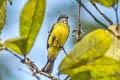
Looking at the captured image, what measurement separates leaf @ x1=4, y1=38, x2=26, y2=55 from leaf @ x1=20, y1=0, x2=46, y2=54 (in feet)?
0.06

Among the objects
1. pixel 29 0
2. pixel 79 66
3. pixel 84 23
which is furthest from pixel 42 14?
pixel 84 23

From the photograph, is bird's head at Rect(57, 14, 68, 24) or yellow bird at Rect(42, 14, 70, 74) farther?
bird's head at Rect(57, 14, 68, 24)

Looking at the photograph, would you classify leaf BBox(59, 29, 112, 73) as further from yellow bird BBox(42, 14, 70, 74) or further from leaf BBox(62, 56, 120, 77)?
yellow bird BBox(42, 14, 70, 74)

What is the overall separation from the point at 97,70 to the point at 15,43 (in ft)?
0.63

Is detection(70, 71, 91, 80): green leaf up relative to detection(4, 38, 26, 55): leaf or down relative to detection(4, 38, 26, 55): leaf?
down

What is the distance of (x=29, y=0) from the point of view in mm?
764

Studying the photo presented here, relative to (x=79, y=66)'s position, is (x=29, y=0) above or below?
above

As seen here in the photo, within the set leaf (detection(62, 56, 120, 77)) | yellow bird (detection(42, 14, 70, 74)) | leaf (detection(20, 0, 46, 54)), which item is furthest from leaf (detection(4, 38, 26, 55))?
yellow bird (detection(42, 14, 70, 74))

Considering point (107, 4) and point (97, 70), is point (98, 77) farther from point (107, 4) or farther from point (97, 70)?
point (107, 4)

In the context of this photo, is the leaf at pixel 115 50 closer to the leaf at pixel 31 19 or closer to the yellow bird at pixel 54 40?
the leaf at pixel 31 19

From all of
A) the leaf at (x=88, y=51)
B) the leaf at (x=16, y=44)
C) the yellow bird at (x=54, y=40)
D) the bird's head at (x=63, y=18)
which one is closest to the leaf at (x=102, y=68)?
the leaf at (x=88, y=51)

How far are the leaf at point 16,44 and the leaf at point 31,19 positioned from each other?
2 centimetres

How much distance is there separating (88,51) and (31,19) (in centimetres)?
18

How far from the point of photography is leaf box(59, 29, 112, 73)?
69 centimetres
